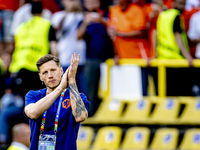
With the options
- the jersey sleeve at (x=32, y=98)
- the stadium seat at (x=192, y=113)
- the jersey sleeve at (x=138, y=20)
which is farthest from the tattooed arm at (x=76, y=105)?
the jersey sleeve at (x=138, y=20)

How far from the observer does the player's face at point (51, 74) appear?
3.91 m

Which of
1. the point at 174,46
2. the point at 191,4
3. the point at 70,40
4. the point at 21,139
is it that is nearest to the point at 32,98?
the point at 21,139

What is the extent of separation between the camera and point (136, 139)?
777 cm

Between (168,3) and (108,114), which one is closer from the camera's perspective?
(108,114)

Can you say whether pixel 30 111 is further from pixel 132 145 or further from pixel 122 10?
pixel 122 10

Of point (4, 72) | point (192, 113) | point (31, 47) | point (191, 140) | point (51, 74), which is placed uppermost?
point (31, 47)

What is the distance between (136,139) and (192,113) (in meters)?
1.16

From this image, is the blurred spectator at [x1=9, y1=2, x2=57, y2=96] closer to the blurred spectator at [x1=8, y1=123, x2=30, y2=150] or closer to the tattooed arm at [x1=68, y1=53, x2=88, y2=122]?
the blurred spectator at [x1=8, y1=123, x2=30, y2=150]

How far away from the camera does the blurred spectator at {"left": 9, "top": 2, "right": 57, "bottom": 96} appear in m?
7.25

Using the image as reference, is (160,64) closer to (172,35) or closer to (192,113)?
(172,35)

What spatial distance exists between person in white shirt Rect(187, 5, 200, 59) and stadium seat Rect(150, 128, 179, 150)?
157 centimetres

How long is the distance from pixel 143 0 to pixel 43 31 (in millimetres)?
2475

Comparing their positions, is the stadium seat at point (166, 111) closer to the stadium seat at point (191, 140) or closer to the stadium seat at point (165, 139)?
the stadium seat at point (165, 139)

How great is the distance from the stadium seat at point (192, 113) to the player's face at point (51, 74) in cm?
439
